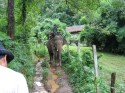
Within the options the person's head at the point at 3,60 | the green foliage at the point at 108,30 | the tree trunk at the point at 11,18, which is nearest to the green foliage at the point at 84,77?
the tree trunk at the point at 11,18

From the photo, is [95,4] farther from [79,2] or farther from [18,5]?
[18,5]

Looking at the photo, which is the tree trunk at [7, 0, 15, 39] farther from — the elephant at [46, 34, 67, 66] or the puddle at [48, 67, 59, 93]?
the elephant at [46, 34, 67, 66]

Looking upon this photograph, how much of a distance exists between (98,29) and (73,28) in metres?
22.2

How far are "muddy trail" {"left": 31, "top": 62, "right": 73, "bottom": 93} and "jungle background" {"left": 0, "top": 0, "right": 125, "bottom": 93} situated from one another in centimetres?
27

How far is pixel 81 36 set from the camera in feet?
97.9

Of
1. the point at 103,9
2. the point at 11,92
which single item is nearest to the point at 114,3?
the point at 103,9

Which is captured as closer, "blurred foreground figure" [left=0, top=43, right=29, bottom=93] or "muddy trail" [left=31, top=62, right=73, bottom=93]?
"blurred foreground figure" [left=0, top=43, right=29, bottom=93]

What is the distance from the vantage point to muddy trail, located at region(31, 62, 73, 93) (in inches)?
448

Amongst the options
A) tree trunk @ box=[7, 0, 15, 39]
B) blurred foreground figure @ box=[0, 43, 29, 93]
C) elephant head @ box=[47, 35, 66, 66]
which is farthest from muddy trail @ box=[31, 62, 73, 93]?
blurred foreground figure @ box=[0, 43, 29, 93]

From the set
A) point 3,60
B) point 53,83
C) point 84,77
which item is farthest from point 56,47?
point 3,60

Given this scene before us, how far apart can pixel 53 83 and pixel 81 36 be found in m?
17.3

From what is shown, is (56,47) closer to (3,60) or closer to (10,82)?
(3,60)

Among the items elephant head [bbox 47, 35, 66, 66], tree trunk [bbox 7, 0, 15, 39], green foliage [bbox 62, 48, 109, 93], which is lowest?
green foliage [bbox 62, 48, 109, 93]

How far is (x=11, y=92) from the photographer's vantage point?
7.18 ft
